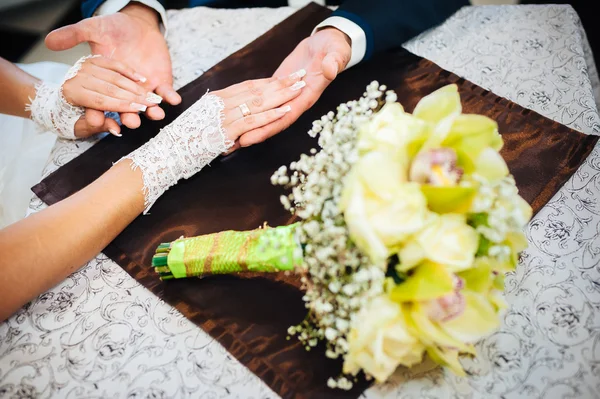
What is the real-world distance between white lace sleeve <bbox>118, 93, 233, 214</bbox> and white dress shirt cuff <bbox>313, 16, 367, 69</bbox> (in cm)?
40

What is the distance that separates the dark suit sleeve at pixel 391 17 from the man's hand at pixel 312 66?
0.23 ft

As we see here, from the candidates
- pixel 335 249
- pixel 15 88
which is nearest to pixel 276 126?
pixel 335 249

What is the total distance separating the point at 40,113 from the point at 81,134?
0.44 ft

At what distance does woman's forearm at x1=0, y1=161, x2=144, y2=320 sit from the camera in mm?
902

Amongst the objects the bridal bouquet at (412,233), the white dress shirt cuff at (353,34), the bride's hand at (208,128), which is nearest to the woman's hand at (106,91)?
the bride's hand at (208,128)

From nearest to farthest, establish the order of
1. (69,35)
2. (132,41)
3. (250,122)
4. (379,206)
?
(379,206), (250,122), (69,35), (132,41)

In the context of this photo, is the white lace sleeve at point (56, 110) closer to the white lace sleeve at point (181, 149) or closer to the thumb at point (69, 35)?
the thumb at point (69, 35)

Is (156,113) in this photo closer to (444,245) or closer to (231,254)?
(231,254)

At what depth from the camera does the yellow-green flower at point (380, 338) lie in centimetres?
64

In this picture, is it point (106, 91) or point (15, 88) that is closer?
point (106, 91)

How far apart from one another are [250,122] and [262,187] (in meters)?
0.18

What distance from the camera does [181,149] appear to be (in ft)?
3.60

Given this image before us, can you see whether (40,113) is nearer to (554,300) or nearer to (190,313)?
(190,313)

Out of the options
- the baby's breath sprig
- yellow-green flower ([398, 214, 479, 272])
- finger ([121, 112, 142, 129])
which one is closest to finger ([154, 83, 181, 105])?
finger ([121, 112, 142, 129])
